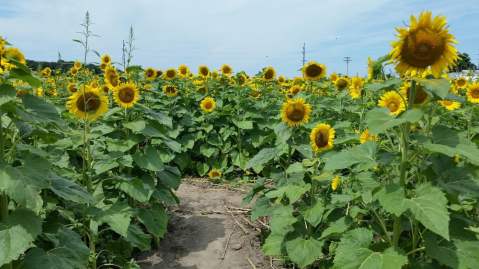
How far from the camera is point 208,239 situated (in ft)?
15.6

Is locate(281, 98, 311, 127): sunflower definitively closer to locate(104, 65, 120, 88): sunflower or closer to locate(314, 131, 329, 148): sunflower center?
locate(314, 131, 329, 148): sunflower center

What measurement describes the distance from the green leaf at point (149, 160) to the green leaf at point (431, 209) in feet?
7.52

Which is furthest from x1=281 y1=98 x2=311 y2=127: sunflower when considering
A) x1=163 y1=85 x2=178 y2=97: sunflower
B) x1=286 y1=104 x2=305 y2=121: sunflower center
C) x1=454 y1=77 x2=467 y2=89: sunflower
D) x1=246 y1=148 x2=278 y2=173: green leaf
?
x1=163 y1=85 x2=178 y2=97: sunflower

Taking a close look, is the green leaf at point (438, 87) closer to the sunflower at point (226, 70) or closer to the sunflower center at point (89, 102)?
the sunflower center at point (89, 102)

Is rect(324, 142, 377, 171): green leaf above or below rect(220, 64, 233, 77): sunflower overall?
below

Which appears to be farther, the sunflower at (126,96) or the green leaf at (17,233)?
the sunflower at (126,96)

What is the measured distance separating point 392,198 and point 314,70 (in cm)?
396

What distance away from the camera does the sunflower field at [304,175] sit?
2295 mm

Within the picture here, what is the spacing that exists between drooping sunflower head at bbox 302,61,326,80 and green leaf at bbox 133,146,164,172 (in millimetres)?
2804

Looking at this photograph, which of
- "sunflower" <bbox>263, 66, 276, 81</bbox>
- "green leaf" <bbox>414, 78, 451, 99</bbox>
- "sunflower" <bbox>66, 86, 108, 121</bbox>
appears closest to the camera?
"green leaf" <bbox>414, 78, 451, 99</bbox>

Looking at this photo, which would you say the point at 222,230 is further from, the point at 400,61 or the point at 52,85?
the point at 52,85

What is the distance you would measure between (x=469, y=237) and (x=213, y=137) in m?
5.64

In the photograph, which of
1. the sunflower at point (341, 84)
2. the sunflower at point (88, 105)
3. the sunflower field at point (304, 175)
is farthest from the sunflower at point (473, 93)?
the sunflower at point (88, 105)

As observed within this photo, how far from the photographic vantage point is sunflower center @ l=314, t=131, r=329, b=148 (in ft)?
12.2
